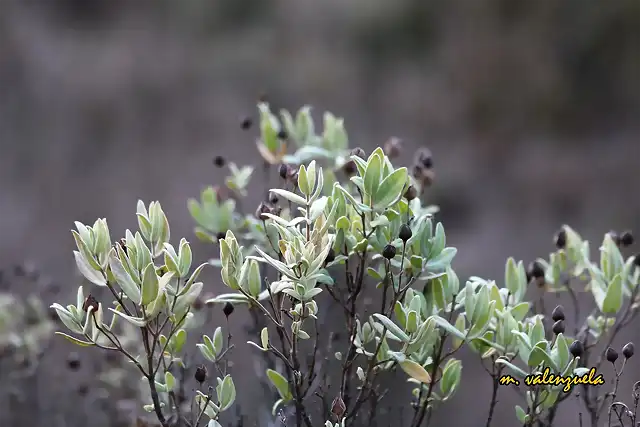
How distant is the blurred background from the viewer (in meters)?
2.33

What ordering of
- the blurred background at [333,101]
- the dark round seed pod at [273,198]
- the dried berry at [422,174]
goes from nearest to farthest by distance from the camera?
the dark round seed pod at [273,198] < the dried berry at [422,174] < the blurred background at [333,101]

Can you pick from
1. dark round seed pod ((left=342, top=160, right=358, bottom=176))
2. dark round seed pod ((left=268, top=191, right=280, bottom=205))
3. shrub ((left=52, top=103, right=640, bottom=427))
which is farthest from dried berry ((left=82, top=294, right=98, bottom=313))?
dark round seed pod ((left=342, top=160, right=358, bottom=176))

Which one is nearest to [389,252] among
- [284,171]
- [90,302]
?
[284,171]

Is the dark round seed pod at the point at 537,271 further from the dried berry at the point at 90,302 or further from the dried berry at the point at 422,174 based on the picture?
the dried berry at the point at 90,302

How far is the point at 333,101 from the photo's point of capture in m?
2.54

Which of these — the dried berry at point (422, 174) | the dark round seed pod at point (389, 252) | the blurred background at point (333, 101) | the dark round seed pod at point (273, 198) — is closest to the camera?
the dark round seed pod at point (389, 252)

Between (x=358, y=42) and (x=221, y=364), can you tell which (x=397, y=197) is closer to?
(x=221, y=364)

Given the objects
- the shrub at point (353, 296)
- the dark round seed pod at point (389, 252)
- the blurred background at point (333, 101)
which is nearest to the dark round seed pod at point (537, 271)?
the shrub at point (353, 296)

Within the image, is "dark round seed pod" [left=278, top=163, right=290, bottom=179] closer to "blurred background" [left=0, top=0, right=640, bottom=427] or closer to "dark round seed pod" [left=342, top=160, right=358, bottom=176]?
"dark round seed pod" [left=342, top=160, right=358, bottom=176]

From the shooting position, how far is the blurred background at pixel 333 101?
2.33 meters

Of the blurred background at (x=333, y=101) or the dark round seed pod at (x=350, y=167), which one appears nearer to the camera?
the dark round seed pod at (x=350, y=167)

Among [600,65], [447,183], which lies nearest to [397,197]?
[447,183]

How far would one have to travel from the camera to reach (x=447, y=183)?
2402 millimetres
